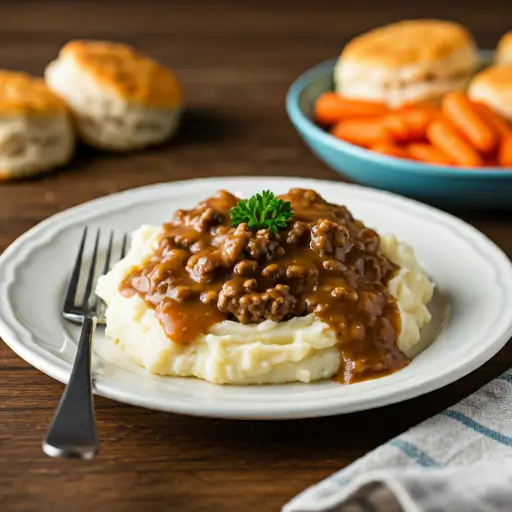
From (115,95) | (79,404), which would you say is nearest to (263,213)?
(79,404)

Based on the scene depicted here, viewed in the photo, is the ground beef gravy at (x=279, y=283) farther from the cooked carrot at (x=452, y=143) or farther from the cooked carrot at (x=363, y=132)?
the cooked carrot at (x=363, y=132)

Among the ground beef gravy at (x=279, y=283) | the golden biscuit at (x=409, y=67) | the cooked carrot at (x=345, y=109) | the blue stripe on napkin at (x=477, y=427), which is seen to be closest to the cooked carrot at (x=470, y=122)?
the golden biscuit at (x=409, y=67)

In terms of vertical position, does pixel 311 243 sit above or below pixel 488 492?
above

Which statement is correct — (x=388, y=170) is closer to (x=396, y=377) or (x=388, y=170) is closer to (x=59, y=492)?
(x=396, y=377)

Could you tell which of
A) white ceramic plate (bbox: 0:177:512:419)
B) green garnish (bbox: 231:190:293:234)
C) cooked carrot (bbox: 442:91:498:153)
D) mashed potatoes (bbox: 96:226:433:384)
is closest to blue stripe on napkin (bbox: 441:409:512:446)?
white ceramic plate (bbox: 0:177:512:419)

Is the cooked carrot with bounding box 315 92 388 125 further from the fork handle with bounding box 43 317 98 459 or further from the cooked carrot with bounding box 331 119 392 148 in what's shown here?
the fork handle with bounding box 43 317 98 459

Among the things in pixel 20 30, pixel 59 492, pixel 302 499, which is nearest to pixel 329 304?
pixel 302 499
